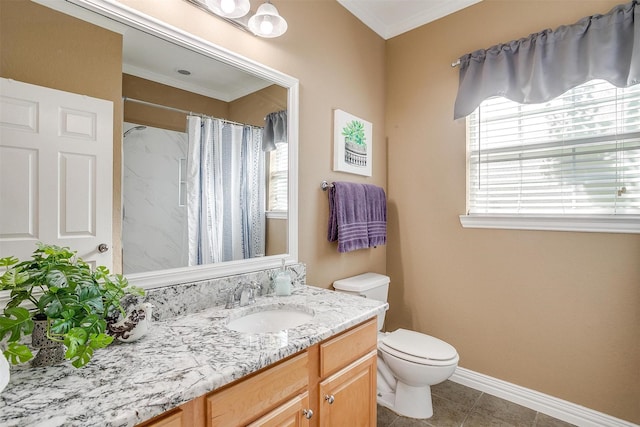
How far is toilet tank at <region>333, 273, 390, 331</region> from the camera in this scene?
197 centimetres

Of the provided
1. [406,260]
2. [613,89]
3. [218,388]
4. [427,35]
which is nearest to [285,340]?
[218,388]

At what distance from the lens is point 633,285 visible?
5.32 feet

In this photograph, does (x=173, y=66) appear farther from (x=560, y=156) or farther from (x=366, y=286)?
(x=560, y=156)

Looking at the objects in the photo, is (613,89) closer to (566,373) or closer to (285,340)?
(566,373)

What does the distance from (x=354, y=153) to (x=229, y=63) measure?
1000mm

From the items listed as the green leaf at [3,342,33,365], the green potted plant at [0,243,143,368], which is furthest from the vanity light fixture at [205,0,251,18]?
the green leaf at [3,342,33,365]

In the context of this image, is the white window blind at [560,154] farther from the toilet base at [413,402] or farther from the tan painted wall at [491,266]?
the toilet base at [413,402]

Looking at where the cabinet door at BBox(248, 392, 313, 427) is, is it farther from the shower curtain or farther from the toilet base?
the toilet base

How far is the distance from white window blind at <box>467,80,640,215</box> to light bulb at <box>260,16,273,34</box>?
1.46 m

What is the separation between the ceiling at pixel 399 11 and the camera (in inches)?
85.0

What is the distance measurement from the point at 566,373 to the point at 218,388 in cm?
202

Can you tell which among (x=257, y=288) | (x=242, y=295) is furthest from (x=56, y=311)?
(x=257, y=288)

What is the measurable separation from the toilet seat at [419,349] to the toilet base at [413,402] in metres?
0.26

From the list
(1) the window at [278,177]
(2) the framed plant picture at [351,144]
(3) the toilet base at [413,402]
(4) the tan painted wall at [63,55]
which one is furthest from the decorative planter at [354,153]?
(3) the toilet base at [413,402]
